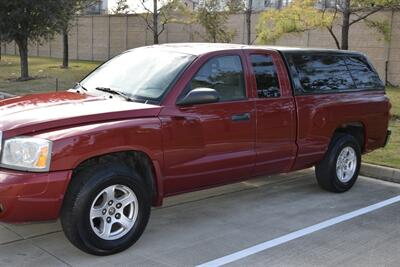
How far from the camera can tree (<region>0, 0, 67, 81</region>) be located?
18.4 metres

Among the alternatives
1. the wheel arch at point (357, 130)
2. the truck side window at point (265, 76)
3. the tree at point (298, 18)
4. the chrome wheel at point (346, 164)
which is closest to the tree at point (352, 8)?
the tree at point (298, 18)

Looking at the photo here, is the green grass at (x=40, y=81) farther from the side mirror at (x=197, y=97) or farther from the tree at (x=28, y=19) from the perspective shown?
the side mirror at (x=197, y=97)

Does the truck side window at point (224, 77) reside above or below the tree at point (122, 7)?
below

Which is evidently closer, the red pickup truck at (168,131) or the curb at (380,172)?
the red pickup truck at (168,131)

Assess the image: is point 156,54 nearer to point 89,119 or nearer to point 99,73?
point 99,73

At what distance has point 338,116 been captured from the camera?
666 centimetres

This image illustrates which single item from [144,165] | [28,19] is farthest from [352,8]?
[144,165]

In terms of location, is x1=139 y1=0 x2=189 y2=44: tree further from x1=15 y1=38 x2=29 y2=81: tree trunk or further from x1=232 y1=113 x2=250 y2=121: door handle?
x1=232 y1=113 x2=250 y2=121: door handle

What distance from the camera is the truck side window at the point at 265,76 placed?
5816mm

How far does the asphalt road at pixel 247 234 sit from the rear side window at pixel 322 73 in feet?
4.38

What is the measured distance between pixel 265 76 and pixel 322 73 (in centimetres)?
107

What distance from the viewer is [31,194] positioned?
413cm

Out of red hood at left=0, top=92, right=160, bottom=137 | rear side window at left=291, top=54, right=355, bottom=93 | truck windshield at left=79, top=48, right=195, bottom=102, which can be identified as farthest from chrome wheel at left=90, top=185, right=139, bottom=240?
rear side window at left=291, top=54, right=355, bottom=93

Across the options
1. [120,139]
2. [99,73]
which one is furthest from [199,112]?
[99,73]
